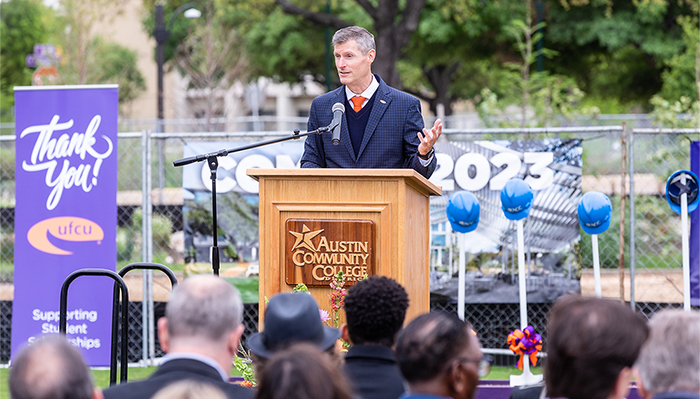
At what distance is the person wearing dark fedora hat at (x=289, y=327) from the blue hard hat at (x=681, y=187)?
11.5ft

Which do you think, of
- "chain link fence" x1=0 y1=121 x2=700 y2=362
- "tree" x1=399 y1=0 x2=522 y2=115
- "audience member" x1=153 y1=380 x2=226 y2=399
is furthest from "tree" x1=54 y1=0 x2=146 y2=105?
"audience member" x1=153 y1=380 x2=226 y2=399

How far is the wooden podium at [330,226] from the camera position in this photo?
3.70 meters

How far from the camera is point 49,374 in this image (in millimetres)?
1986

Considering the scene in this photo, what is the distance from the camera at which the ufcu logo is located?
6449mm

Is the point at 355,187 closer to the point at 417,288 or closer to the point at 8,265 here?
the point at 417,288

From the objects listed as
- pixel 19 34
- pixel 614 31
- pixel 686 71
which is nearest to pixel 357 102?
pixel 686 71

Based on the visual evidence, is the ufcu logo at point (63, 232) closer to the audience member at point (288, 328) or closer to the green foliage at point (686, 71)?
the audience member at point (288, 328)

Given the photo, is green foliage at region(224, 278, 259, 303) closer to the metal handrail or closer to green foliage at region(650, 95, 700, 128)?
the metal handrail

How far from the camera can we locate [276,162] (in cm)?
724

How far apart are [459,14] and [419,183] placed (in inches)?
559

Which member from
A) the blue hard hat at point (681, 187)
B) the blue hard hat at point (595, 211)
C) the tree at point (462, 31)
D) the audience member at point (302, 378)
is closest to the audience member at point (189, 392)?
the audience member at point (302, 378)

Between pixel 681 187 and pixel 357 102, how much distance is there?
2.51 m

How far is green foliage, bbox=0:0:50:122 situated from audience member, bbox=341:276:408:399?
35234mm

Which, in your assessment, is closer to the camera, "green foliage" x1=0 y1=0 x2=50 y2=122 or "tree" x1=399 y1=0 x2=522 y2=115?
"tree" x1=399 y1=0 x2=522 y2=115
